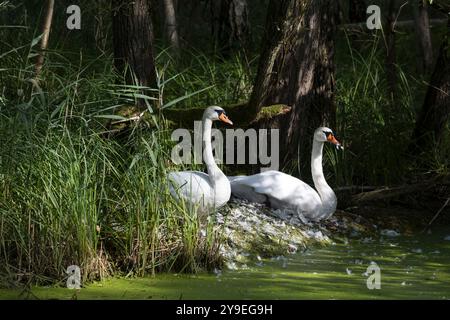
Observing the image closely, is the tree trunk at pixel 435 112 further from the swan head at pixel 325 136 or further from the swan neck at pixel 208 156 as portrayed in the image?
the swan neck at pixel 208 156

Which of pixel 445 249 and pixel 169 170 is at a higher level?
pixel 169 170

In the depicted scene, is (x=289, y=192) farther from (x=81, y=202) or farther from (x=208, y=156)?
(x=81, y=202)

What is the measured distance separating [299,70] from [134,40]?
163 cm

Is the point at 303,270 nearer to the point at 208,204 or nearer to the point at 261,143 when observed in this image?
the point at 208,204

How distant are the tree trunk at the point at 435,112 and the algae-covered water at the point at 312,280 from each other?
1756 mm

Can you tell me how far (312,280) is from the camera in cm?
728

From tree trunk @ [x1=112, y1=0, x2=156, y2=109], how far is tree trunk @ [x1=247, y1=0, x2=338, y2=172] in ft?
3.45

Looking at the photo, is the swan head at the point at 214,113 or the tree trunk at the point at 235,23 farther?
the tree trunk at the point at 235,23

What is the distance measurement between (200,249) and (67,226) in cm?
102

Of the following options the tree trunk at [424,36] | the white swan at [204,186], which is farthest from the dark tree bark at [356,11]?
the white swan at [204,186]

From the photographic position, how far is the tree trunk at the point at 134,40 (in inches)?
372

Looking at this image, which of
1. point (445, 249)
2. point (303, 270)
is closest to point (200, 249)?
point (303, 270)
